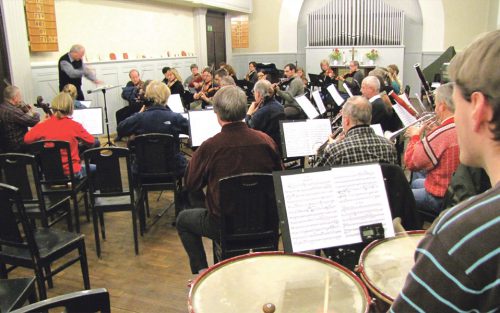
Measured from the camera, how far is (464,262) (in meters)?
0.73

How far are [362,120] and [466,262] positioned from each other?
2.14 m

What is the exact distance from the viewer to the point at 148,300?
2.90 m

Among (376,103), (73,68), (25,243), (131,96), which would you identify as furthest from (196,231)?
(131,96)

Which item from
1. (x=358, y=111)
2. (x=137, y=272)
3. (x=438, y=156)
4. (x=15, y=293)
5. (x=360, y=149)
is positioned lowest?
(x=137, y=272)

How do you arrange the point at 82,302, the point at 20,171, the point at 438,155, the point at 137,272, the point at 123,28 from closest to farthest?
the point at 82,302
the point at 438,155
the point at 20,171
the point at 137,272
the point at 123,28

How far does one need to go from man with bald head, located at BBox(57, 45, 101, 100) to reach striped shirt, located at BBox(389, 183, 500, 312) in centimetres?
650

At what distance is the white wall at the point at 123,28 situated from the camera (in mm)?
7273

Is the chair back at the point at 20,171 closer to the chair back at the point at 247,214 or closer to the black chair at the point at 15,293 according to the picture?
the black chair at the point at 15,293

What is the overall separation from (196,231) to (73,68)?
4.71 metres

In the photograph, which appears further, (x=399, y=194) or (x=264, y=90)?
(x=264, y=90)

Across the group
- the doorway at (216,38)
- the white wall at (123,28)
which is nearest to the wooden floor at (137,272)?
the white wall at (123,28)

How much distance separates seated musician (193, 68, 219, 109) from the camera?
6.99 m

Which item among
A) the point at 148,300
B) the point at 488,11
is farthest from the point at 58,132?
the point at 488,11

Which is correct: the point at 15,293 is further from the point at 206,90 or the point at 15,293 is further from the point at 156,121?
the point at 206,90
